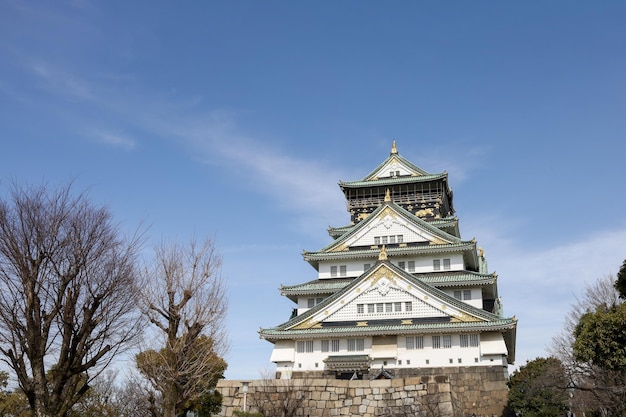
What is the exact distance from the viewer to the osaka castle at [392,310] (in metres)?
37.7

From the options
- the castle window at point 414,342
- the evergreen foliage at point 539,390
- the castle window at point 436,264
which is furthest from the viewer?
the castle window at point 436,264

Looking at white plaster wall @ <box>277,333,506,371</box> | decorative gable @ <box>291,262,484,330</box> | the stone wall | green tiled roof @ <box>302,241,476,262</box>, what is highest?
green tiled roof @ <box>302,241,476,262</box>

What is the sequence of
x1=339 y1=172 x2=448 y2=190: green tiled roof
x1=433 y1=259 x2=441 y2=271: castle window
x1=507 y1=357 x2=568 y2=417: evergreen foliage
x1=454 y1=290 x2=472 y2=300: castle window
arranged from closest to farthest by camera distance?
x1=507 y1=357 x2=568 y2=417: evergreen foliage, x1=454 y1=290 x2=472 y2=300: castle window, x1=433 y1=259 x2=441 y2=271: castle window, x1=339 y1=172 x2=448 y2=190: green tiled roof

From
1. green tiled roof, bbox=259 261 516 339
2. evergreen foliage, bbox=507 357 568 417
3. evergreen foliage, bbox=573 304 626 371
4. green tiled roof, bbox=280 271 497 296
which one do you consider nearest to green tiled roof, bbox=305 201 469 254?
→ green tiled roof, bbox=280 271 497 296

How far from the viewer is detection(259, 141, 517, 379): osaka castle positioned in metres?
37.7

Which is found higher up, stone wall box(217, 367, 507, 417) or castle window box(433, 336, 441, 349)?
castle window box(433, 336, 441, 349)

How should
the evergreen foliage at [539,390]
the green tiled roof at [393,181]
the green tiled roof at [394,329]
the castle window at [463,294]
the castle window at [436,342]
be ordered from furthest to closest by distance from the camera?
the green tiled roof at [393,181], the castle window at [463,294], the castle window at [436,342], the green tiled roof at [394,329], the evergreen foliage at [539,390]

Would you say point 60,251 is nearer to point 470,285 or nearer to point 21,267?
point 21,267

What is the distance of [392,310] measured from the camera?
4016 centimetres

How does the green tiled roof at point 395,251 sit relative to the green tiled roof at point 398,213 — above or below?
below

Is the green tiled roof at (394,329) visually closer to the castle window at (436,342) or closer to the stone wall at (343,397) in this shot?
the castle window at (436,342)

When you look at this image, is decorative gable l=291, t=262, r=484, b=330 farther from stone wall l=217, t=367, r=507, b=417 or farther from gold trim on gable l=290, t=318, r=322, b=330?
stone wall l=217, t=367, r=507, b=417

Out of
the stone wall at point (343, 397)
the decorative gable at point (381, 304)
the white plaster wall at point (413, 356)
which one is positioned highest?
the decorative gable at point (381, 304)

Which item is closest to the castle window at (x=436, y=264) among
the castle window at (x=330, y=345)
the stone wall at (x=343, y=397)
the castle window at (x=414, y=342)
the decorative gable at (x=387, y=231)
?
the decorative gable at (x=387, y=231)
